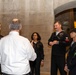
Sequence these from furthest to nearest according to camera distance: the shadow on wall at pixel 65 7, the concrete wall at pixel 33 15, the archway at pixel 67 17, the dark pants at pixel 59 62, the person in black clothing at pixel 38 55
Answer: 1. the archway at pixel 67 17
2. the concrete wall at pixel 33 15
3. the shadow on wall at pixel 65 7
4. the person in black clothing at pixel 38 55
5. the dark pants at pixel 59 62

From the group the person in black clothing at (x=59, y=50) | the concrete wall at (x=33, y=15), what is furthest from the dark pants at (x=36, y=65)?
the concrete wall at (x=33, y=15)

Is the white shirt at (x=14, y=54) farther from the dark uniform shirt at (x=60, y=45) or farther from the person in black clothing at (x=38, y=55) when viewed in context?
the person in black clothing at (x=38, y=55)

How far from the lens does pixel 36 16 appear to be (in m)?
8.49

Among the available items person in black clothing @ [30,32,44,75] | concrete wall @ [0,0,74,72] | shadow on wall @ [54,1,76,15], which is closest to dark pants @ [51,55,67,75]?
person in black clothing @ [30,32,44,75]

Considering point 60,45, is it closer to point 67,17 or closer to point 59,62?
point 59,62

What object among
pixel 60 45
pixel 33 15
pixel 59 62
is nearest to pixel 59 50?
pixel 60 45

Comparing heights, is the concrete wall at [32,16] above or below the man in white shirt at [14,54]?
above

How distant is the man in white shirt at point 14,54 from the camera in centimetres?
380

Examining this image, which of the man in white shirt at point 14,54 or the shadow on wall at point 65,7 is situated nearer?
the man in white shirt at point 14,54

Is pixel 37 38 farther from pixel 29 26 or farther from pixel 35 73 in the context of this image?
pixel 29 26

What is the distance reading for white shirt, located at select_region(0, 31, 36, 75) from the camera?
380 centimetres

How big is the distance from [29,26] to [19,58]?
15.6 ft

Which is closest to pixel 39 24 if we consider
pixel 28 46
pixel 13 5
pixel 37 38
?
pixel 13 5

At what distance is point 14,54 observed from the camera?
12.5ft
